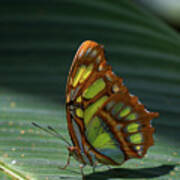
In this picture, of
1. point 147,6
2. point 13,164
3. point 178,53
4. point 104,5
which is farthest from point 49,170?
point 147,6

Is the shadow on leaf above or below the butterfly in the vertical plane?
below

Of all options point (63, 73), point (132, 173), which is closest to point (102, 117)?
point (132, 173)

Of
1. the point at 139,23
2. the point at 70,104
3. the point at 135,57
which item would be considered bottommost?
the point at 70,104

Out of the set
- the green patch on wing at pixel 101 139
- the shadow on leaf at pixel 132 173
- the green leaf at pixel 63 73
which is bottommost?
the shadow on leaf at pixel 132 173

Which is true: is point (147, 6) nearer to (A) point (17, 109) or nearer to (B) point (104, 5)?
(B) point (104, 5)

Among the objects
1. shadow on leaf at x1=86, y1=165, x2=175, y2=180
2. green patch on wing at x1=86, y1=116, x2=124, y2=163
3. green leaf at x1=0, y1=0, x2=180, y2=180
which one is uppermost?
green leaf at x1=0, y1=0, x2=180, y2=180

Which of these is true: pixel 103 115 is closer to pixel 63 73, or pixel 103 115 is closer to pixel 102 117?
pixel 102 117
